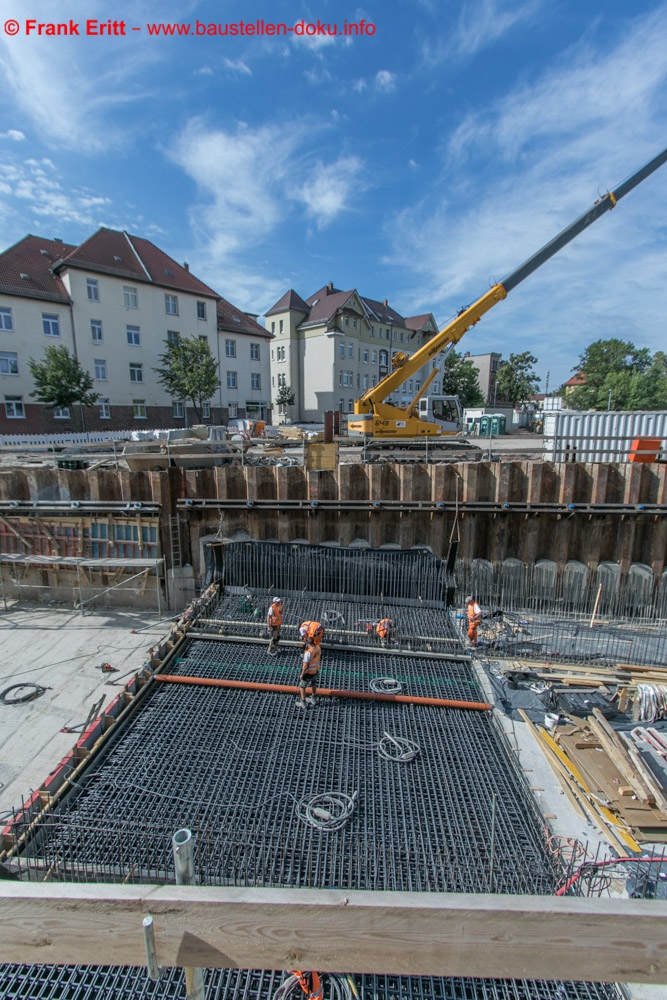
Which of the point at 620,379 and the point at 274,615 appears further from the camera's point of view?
the point at 620,379

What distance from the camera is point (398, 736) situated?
5785 mm

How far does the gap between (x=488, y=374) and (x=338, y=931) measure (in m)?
76.4

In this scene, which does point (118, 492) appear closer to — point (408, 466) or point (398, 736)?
point (408, 466)

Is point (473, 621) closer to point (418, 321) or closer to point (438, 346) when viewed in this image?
point (438, 346)

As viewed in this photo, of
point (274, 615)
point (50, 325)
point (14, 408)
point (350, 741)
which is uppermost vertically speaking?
point (50, 325)

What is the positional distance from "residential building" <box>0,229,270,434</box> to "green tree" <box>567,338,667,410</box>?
113 feet

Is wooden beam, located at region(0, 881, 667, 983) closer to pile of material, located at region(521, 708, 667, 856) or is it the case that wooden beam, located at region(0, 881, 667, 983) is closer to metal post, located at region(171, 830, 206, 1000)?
metal post, located at region(171, 830, 206, 1000)

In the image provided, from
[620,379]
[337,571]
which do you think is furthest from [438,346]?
[620,379]

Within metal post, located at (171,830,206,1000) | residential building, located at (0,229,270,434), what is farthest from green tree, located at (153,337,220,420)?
metal post, located at (171,830,206,1000)

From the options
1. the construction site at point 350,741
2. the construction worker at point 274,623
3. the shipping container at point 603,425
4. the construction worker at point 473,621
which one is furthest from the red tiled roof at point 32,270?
the construction worker at point 473,621

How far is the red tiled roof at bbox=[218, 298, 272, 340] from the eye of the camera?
1335 inches

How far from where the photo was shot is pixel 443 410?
59.4 ft

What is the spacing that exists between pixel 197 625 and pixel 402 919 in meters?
7.77

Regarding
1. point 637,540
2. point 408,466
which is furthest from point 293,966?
point 637,540
